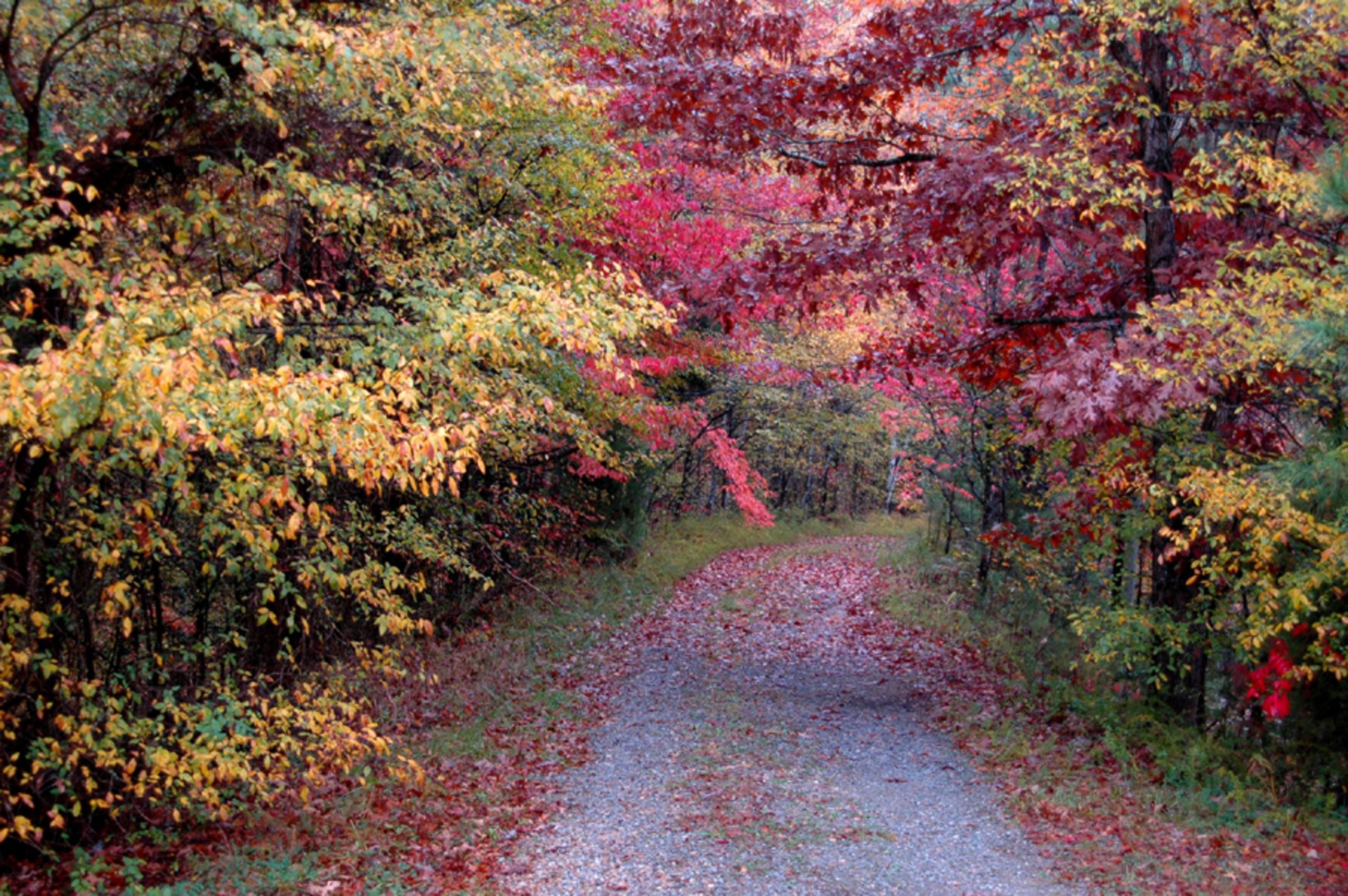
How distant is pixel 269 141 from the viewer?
20.0 ft

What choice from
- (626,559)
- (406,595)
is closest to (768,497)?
(626,559)

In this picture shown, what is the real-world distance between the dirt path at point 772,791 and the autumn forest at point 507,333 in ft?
2.78

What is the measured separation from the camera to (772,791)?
7.78m

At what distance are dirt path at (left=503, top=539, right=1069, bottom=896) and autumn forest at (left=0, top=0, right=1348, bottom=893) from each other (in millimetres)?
847

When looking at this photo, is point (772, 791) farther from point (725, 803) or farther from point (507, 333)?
point (507, 333)

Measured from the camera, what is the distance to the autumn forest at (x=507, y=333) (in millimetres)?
4980

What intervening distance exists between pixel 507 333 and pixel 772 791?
484 centimetres

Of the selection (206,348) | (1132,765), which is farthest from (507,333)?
(1132,765)

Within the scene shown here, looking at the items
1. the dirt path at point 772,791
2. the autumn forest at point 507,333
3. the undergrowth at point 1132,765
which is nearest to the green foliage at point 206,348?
the autumn forest at point 507,333

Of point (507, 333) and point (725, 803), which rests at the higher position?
point (507, 333)

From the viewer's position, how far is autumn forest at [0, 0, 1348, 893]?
4.98 meters

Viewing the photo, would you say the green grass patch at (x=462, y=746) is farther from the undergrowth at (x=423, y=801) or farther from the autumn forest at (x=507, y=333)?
the autumn forest at (x=507, y=333)

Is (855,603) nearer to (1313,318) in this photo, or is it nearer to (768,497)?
(1313,318)

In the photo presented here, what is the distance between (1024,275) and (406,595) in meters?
9.82
